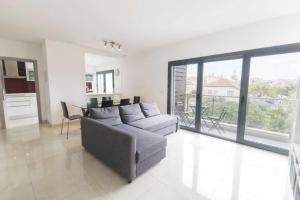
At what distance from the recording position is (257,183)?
1938 mm

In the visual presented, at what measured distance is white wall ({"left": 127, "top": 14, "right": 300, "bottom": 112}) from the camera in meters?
2.63

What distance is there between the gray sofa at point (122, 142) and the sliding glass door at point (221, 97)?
1561mm

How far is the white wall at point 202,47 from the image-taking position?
8.64ft

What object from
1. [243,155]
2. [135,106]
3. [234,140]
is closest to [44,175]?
[135,106]

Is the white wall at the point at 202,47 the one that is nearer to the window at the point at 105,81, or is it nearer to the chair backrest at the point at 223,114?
the chair backrest at the point at 223,114

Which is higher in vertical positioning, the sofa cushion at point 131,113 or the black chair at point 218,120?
the sofa cushion at point 131,113

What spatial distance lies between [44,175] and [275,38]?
447 cm

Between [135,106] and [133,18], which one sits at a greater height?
[133,18]

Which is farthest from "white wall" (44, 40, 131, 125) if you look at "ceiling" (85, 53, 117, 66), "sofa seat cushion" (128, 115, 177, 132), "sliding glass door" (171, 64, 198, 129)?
"sliding glass door" (171, 64, 198, 129)

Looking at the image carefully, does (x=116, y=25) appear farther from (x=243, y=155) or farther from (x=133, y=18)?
(x=243, y=155)

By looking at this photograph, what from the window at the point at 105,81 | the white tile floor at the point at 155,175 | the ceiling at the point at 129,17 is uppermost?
the ceiling at the point at 129,17

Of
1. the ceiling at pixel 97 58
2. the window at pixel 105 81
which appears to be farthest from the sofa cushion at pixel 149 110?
the window at pixel 105 81

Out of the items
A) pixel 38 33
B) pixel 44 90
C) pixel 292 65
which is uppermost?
pixel 38 33

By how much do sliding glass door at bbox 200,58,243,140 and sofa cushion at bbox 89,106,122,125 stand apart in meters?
2.29
